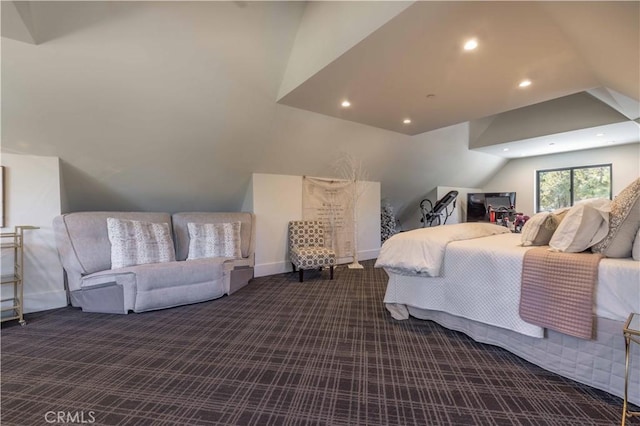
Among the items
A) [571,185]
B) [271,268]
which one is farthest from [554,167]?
[271,268]

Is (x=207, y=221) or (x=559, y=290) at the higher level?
(x=207, y=221)

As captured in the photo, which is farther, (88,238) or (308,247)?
(308,247)

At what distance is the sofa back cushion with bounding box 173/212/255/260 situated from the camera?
150 inches

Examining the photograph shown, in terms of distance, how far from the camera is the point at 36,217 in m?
2.98

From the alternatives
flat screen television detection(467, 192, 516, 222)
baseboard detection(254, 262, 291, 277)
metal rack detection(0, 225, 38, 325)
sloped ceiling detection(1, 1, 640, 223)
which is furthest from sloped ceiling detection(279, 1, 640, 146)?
flat screen television detection(467, 192, 516, 222)

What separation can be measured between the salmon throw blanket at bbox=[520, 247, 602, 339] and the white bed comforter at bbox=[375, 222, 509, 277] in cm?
64

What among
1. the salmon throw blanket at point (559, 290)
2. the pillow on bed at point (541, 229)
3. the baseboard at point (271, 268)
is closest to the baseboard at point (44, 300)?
the baseboard at point (271, 268)

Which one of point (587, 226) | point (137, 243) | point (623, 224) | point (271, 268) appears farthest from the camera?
point (271, 268)

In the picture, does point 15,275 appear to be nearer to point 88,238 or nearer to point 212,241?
point 88,238

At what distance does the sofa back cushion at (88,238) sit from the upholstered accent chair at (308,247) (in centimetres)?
245

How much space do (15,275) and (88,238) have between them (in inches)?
25.9

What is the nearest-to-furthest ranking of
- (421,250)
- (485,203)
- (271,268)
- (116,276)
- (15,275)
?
(421,250)
(15,275)
(116,276)
(271,268)
(485,203)

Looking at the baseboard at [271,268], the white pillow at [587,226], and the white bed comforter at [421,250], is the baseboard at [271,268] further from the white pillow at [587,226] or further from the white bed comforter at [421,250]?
the white pillow at [587,226]

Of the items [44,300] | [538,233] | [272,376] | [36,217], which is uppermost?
[36,217]
